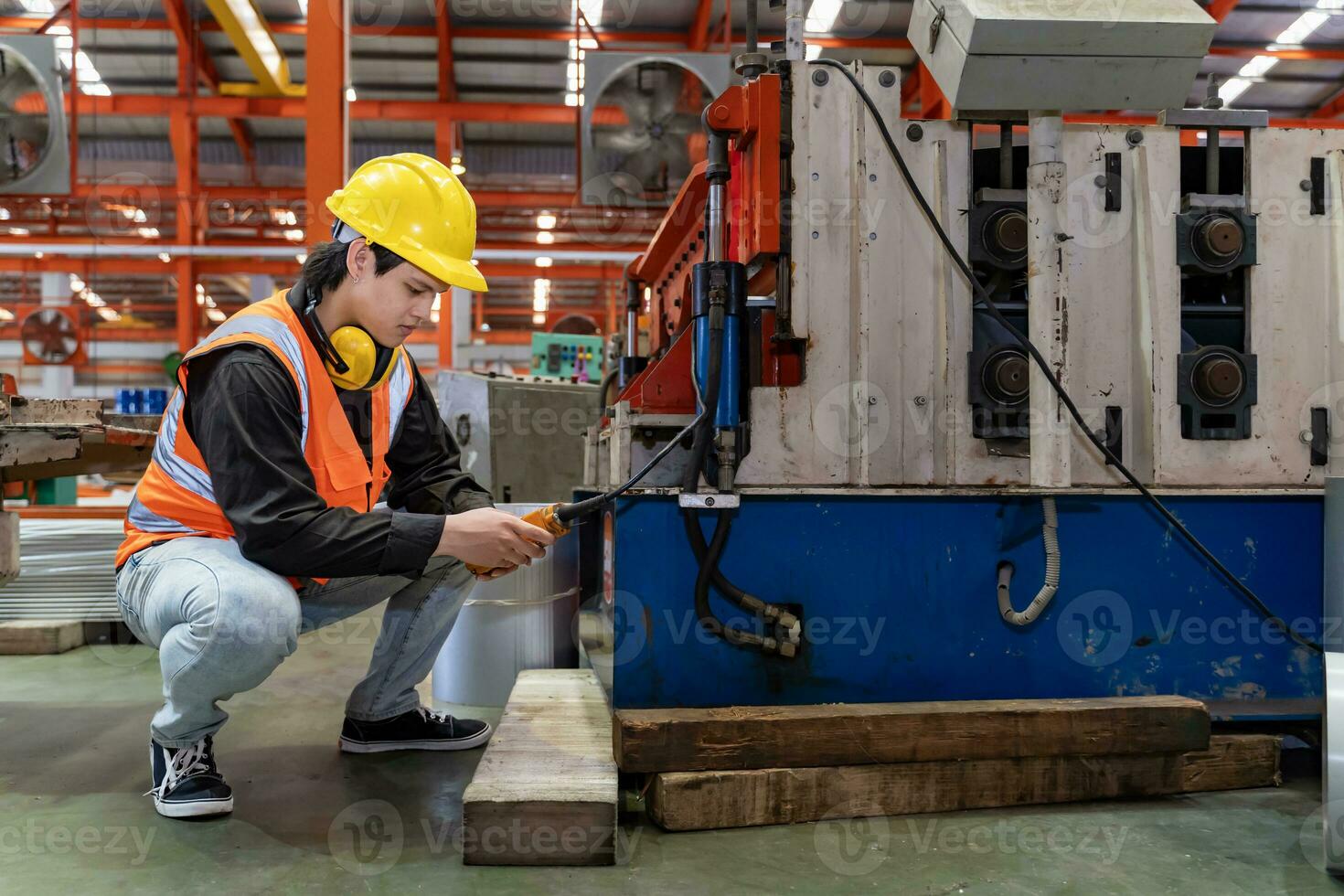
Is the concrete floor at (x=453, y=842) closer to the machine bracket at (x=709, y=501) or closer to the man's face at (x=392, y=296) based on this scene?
the machine bracket at (x=709, y=501)

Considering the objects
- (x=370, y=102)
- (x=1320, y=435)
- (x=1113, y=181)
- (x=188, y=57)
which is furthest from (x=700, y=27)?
(x=1320, y=435)

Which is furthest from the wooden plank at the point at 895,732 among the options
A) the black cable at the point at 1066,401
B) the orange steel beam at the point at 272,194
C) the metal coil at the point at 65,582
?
the orange steel beam at the point at 272,194

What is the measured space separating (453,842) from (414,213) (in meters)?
1.19

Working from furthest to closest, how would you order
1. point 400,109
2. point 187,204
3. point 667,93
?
point 400,109
point 187,204
point 667,93

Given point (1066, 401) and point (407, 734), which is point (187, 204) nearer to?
point (407, 734)

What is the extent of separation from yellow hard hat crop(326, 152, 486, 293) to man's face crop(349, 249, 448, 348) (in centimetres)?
3

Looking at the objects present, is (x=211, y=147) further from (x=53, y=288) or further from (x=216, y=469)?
(x=216, y=469)

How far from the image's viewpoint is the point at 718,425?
6.47ft

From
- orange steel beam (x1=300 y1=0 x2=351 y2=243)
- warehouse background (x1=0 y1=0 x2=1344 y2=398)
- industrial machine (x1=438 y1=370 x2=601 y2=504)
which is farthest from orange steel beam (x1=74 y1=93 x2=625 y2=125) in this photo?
industrial machine (x1=438 y1=370 x2=601 y2=504)

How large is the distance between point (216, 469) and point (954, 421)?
1547mm

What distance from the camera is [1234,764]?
6.42ft

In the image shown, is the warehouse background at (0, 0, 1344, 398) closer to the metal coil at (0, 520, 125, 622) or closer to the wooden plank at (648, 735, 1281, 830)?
the metal coil at (0, 520, 125, 622)

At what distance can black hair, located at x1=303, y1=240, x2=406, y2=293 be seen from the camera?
1.78 metres

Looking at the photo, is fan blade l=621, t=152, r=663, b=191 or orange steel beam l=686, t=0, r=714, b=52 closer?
fan blade l=621, t=152, r=663, b=191
